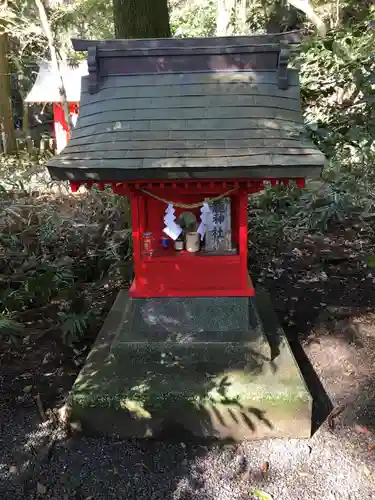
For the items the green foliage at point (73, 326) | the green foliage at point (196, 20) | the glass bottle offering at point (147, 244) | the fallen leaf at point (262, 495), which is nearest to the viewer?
the fallen leaf at point (262, 495)

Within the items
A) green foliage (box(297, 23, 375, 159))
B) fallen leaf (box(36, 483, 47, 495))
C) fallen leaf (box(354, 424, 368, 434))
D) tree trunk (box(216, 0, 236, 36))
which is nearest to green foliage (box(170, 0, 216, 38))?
tree trunk (box(216, 0, 236, 36))

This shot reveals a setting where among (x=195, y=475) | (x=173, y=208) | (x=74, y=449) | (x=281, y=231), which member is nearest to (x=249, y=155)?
(x=173, y=208)

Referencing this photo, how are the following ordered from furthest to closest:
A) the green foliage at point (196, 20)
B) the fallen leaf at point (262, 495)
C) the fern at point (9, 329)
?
the green foliage at point (196, 20) < the fern at point (9, 329) < the fallen leaf at point (262, 495)

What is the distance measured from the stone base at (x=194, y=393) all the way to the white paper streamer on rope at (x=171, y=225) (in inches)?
34.7

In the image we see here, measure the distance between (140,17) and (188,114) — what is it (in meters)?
2.26

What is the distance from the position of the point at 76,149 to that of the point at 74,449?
2.20 meters

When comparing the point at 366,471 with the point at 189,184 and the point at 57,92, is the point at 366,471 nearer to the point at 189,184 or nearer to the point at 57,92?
the point at 189,184

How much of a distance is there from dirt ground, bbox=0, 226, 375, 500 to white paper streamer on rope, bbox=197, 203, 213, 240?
123 cm

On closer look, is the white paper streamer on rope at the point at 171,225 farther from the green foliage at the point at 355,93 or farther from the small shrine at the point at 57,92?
the small shrine at the point at 57,92

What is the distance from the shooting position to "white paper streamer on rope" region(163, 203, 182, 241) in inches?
140

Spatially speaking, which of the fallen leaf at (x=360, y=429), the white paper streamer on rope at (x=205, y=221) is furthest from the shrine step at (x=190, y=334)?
the fallen leaf at (x=360, y=429)

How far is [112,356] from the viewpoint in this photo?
3.75 m

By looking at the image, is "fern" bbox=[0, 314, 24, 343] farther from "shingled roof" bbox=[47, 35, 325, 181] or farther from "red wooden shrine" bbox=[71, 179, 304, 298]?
"shingled roof" bbox=[47, 35, 325, 181]

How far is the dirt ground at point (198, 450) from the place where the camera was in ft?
9.86
